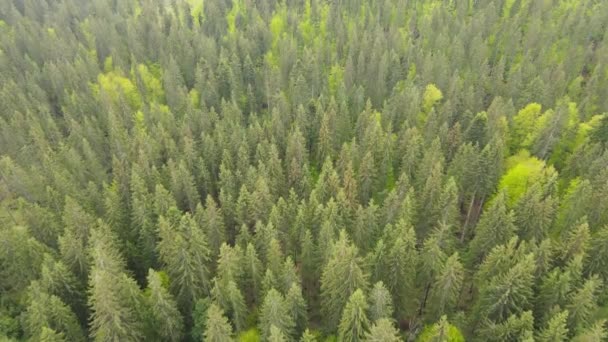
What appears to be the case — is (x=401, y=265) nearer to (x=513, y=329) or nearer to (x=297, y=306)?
(x=513, y=329)

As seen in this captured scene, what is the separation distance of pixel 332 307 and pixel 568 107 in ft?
163

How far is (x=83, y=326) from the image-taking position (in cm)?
4200

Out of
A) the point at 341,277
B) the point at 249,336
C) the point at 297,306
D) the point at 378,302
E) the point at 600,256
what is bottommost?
the point at 249,336

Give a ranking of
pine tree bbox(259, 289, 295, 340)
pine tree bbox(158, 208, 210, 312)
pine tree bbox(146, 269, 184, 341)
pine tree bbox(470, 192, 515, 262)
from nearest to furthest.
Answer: pine tree bbox(259, 289, 295, 340) → pine tree bbox(146, 269, 184, 341) → pine tree bbox(158, 208, 210, 312) → pine tree bbox(470, 192, 515, 262)

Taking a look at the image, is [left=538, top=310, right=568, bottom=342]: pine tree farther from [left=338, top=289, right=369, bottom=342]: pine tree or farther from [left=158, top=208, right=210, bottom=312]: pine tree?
[left=158, top=208, right=210, bottom=312]: pine tree

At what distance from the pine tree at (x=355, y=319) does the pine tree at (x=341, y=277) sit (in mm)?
2302

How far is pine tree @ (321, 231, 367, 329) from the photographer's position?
113ft

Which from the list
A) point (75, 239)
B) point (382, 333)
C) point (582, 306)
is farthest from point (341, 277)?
point (75, 239)

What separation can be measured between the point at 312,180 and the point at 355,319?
1064 inches

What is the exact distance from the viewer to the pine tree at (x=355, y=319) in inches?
1241

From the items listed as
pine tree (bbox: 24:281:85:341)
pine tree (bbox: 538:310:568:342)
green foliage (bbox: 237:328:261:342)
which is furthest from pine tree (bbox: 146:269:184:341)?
pine tree (bbox: 538:310:568:342)

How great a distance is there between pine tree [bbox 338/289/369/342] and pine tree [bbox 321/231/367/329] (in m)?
2.30

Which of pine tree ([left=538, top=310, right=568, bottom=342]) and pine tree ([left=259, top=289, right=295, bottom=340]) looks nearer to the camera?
pine tree ([left=538, top=310, right=568, bottom=342])

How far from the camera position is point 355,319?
32156 millimetres
